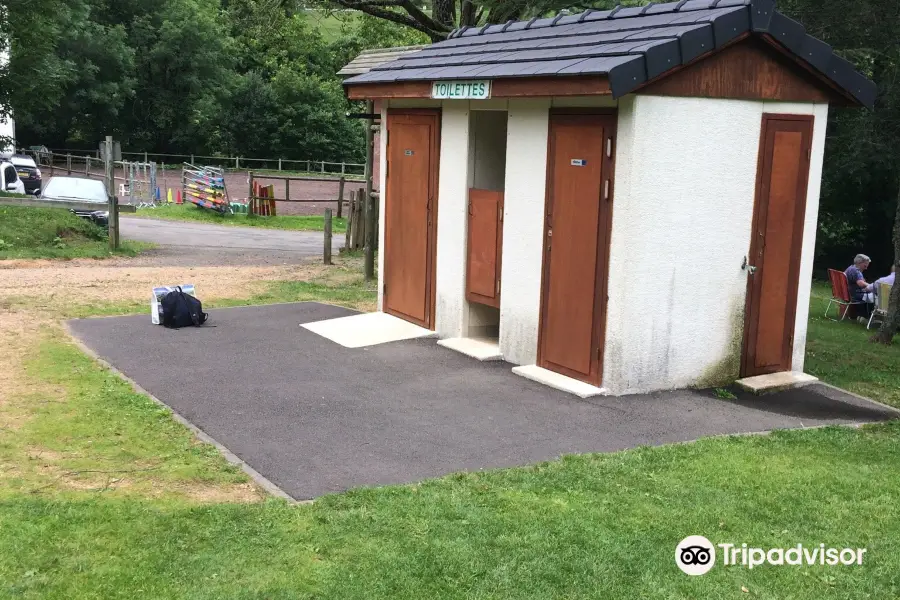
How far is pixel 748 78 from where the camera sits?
852 cm

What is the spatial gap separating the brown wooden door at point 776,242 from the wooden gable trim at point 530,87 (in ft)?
6.40

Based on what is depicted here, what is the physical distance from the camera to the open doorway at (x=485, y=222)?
9.84 m

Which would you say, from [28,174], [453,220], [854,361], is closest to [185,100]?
[28,174]

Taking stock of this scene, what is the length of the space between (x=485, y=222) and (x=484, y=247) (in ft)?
0.84

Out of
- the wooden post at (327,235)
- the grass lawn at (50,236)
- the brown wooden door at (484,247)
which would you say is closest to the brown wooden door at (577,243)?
the brown wooden door at (484,247)

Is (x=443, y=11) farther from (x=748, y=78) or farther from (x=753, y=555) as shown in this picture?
(x=753, y=555)

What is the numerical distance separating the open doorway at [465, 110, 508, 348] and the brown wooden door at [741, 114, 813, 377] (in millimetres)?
2456

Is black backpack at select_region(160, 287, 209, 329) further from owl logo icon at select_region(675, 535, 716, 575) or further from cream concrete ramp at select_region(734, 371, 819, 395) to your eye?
owl logo icon at select_region(675, 535, 716, 575)

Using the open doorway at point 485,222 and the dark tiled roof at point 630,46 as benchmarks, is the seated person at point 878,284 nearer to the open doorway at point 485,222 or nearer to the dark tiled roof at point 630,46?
the dark tiled roof at point 630,46

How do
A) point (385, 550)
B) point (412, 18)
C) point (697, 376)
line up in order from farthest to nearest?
1. point (412, 18)
2. point (697, 376)
3. point (385, 550)

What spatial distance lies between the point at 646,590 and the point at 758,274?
5007 mm

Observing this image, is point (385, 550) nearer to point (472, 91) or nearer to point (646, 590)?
point (646, 590)

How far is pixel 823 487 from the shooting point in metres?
6.01

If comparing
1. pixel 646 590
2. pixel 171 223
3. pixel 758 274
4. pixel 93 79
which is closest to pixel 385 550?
pixel 646 590
